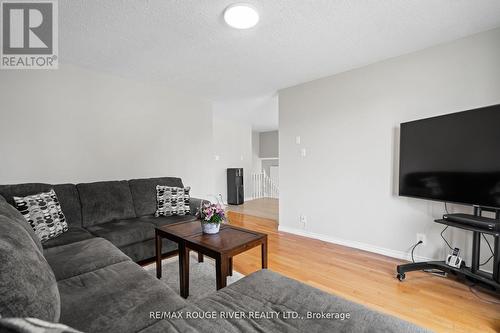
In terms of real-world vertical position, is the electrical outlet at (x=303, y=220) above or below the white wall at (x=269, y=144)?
below

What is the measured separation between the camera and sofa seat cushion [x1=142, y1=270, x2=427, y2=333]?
3.03ft

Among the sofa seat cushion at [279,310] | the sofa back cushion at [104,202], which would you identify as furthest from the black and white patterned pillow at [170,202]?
the sofa seat cushion at [279,310]

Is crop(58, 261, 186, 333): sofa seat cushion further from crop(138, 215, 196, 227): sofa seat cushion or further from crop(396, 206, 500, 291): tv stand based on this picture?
crop(396, 206, 500, 291): tv stand

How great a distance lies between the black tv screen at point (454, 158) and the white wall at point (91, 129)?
10.4 feet

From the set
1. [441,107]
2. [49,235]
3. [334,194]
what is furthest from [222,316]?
[441,107]

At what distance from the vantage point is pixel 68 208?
2.40 metres

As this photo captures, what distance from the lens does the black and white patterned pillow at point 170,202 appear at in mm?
2873

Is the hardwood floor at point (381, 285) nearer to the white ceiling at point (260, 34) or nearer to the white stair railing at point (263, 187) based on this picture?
the white ceiling at point (260, 34)

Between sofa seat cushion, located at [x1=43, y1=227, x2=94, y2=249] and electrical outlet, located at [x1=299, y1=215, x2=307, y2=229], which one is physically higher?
sofa seat cushion, located at [x1=43, y1=227, x2=94, y2=249]

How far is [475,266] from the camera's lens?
1.97 meters

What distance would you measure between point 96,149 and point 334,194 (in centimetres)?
322

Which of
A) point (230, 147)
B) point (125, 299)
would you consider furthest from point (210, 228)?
point (230, 147)

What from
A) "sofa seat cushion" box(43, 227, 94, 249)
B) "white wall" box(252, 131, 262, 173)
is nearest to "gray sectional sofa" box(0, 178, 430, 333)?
"sofa seat cushion" box(43, 227, 94, 249)

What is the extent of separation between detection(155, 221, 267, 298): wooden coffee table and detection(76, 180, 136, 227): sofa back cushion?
895mm
